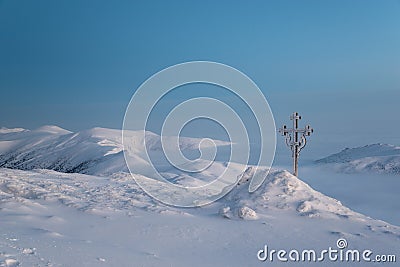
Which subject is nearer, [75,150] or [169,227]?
[169,227]

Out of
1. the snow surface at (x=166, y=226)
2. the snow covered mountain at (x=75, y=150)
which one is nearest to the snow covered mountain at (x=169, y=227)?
the snow surface at (x=166, y=226)

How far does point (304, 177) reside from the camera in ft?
96.1

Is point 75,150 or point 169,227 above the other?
point 75,150

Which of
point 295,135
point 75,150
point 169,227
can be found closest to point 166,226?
point 169,227

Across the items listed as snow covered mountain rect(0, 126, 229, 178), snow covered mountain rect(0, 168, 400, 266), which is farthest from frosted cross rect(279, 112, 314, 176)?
snow covered mountain rect(0, 126, 229, 178)

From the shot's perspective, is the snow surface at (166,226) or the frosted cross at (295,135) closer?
the snow surface at (166,226)

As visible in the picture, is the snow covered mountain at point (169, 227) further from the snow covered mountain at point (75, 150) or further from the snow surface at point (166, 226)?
the snow covered mountain at point (75, 150)

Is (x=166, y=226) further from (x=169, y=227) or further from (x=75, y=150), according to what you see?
(x=75, y=150)

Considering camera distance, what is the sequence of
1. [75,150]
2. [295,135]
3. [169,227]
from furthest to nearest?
[75,150] → [295,135] → [169,227]

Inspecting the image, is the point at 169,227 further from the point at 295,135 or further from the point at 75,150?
the point at 75,150

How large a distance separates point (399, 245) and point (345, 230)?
4.17ft

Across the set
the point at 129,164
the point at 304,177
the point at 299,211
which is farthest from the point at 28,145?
the point at 299,211

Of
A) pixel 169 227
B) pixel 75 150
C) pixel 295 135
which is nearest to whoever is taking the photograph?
pixel 169 227

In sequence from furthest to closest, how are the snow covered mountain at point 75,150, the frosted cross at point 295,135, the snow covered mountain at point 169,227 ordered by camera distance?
the snow covered mountain at point 75,150
the frosted cross at point 295,135
the snow covered mountain at point 169,227
